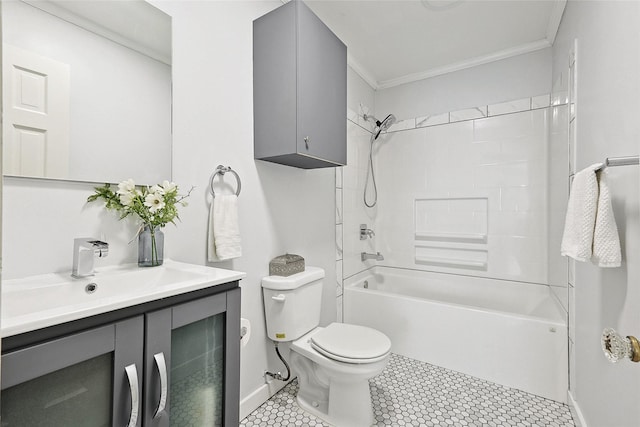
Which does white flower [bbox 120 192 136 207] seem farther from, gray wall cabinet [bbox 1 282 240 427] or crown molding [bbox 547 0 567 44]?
crown molding [bbox 547 0 567 44]

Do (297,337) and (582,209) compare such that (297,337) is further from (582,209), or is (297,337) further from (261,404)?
(582,209)

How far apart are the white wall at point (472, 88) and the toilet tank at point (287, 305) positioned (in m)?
2.06

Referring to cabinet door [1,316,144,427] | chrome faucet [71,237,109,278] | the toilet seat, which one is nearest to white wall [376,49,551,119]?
the toilet seat

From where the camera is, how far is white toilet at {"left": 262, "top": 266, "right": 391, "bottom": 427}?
160 centimetres

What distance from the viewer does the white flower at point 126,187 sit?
3.84 feet

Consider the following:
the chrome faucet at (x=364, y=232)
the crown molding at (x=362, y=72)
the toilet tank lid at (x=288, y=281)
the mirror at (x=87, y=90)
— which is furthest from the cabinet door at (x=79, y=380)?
the crown molding at (x=362, y=72)

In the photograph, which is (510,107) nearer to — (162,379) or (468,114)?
(468,114)

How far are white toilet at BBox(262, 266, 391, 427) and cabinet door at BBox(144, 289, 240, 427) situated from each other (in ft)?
2.04

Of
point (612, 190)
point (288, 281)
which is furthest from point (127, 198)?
point (612, 190)

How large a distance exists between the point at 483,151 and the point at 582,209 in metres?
1.72

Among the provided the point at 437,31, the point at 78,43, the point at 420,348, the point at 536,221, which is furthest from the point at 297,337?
the point at 437,31

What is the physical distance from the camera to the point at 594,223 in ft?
3.71

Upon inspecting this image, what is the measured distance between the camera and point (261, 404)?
6.01 ft

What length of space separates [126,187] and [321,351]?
1193 mm
